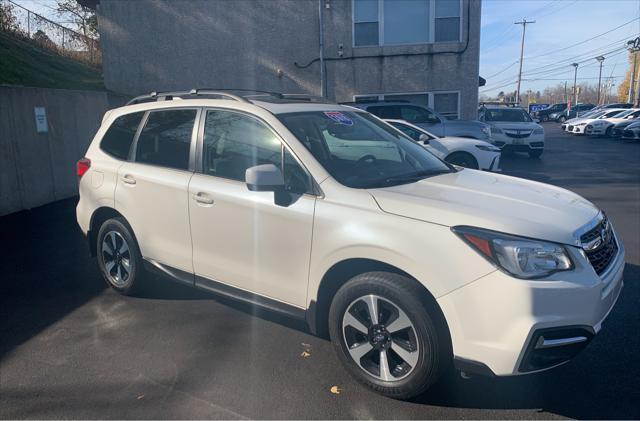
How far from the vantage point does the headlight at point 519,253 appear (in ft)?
8.85

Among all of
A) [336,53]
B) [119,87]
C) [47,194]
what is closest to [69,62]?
[119,87]

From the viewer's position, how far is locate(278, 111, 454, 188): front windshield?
359 cm

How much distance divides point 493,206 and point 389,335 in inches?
39.7

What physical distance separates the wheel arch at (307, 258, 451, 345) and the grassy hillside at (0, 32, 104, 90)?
43.0 feet

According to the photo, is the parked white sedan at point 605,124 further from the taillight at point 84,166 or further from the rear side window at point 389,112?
the taillight at point 84,166

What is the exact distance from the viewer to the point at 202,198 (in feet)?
12.7

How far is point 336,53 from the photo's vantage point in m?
15.5

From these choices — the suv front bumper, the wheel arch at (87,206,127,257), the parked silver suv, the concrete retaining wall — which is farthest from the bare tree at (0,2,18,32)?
the suv front bumper

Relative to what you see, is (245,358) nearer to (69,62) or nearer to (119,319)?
(119,319)

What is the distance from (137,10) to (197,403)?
51.4 feet

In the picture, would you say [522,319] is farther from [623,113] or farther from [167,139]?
[623,113]

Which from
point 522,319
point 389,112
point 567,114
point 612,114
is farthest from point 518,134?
point 567,114

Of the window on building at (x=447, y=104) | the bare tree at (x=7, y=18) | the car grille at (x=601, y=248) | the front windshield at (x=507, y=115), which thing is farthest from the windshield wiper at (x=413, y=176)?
the bare tree at (x=7, y=18)

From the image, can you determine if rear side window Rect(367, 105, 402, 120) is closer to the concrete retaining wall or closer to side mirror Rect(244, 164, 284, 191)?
the concrete retaining wall
